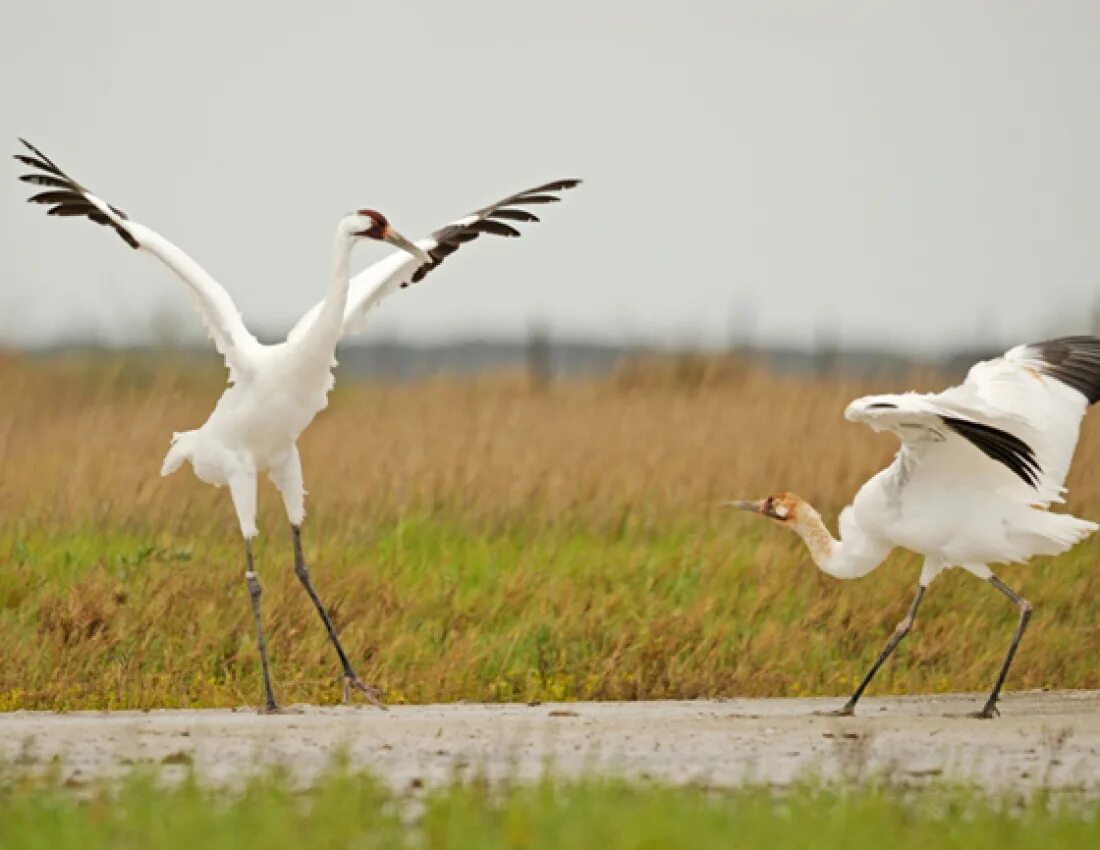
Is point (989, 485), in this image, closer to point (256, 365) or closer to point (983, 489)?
point (983, 489)

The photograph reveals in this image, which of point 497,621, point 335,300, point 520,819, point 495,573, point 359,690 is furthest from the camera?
point 495,573

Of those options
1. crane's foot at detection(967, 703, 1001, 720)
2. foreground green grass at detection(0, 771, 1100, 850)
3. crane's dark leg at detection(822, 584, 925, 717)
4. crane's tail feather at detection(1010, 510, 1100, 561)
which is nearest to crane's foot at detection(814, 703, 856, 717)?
crane's dark leg at detection(822, 584, 925, 717)

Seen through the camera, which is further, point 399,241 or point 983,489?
point 399,241

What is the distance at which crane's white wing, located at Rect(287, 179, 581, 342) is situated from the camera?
10275 mm

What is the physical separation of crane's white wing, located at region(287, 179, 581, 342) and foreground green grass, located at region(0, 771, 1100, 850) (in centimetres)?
395

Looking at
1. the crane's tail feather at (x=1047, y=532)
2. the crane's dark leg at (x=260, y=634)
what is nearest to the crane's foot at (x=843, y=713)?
the crane's tail feather at (x=1047, y=532)

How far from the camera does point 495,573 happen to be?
512 inches

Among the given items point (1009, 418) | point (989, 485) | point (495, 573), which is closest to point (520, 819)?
point (1009, 418)

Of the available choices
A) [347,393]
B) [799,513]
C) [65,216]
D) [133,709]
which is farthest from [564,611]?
[347,393]

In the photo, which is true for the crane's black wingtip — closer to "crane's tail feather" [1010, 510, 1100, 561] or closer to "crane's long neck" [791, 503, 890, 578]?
"crane's tail feather" [1010, 510, 1100, 561]

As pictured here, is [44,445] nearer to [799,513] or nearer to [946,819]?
[799,513]

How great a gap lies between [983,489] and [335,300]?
10.3 feet

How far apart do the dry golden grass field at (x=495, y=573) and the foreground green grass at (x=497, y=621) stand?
0.7 inches

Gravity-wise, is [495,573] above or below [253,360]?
below
